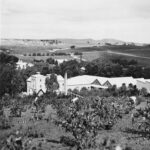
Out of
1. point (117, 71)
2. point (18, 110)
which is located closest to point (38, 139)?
point (18, 110)

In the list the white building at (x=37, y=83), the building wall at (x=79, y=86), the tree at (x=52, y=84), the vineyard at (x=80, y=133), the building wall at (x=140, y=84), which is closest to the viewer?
the vineyard at (x=80, y=133)

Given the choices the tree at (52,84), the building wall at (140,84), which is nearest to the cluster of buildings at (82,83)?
the building wall at (140,84)

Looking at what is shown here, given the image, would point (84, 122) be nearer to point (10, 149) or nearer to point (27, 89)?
point (10, 149)

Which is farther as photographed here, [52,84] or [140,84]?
[140,84]

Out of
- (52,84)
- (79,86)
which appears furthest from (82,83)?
(52,84)

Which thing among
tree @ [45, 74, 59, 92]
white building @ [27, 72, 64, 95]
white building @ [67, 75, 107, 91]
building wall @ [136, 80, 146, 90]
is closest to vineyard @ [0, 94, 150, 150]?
tree @ [45, 74, 59, 92]

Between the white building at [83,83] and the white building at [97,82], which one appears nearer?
the white building at [97,82]

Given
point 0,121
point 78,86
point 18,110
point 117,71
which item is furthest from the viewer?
point 117,71

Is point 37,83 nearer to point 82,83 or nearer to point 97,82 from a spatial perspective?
point 82,83

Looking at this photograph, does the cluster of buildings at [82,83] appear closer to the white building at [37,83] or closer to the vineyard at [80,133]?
the white building at [37,83]

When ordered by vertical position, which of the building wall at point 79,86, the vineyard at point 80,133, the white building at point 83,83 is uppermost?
the vineyard at point 80,133

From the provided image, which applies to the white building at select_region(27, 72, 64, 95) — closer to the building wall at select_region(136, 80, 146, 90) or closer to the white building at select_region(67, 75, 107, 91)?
the white building at select_region(67, 75, 107, 91)
